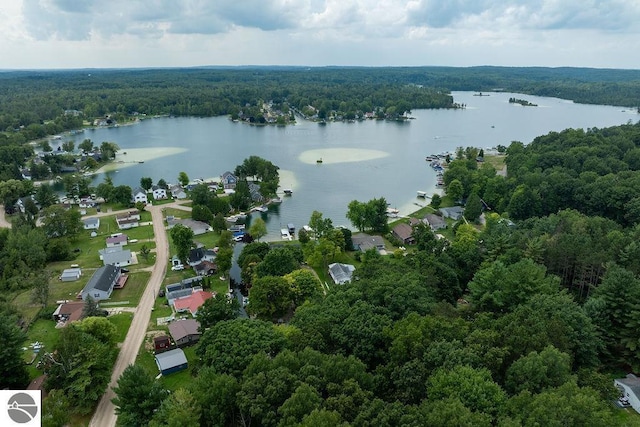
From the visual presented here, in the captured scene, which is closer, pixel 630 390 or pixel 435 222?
pixel 630 390

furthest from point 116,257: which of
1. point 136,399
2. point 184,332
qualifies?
point 136,399

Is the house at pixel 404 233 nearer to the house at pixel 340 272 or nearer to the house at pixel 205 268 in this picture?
the house at pixel 340 272

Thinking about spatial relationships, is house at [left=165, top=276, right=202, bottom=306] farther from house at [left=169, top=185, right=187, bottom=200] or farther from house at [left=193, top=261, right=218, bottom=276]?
house at [left=169, top=185, right=187, bottom=200]

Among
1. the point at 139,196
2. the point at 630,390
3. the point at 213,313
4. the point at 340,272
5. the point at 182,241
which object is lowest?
the point at 340,272

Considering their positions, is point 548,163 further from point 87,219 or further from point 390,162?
point 87,219

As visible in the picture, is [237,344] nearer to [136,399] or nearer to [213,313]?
[136,399]

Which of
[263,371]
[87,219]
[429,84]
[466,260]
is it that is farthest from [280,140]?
[429,84]
